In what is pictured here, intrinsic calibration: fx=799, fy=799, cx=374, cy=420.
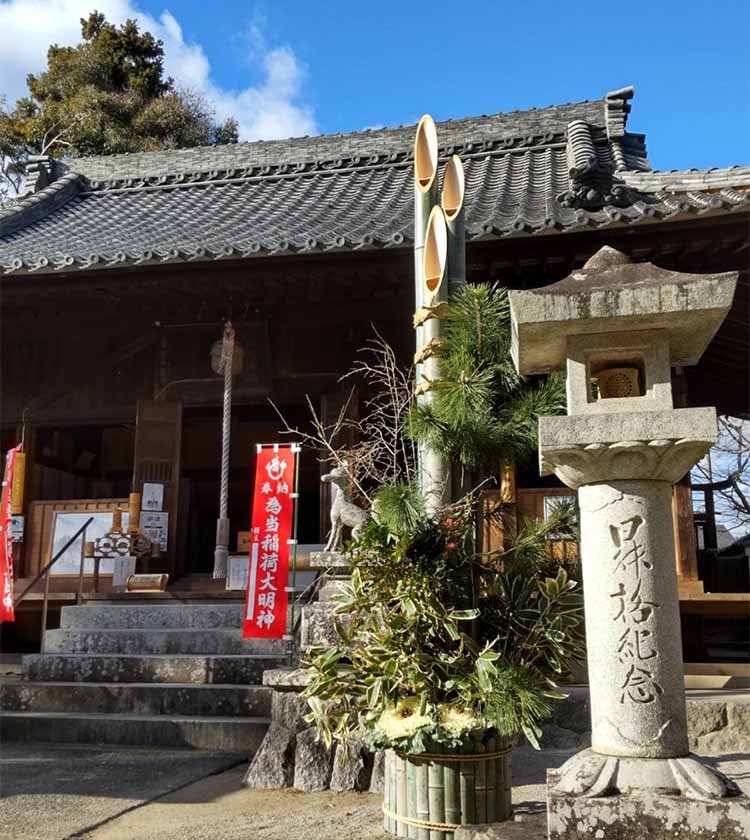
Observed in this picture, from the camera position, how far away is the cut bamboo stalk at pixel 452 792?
3791 millimetres

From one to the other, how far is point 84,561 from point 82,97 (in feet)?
71.3

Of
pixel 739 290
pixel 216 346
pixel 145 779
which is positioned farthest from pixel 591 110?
pixel 145 779

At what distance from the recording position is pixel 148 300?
9.20 metres

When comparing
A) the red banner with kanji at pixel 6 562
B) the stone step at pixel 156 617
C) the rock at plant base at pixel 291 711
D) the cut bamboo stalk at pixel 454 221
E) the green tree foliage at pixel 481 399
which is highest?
the cut bamboo stalk at pixel 454 221

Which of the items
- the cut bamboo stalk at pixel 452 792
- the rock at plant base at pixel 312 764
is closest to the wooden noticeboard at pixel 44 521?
the rock at plant base at pixel 312 764

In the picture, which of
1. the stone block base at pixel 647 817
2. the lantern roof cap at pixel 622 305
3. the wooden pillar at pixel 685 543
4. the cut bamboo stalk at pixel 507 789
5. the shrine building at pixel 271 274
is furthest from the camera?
the shrine building at pixel 271 274

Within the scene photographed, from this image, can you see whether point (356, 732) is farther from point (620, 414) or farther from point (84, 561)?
point (84, 561)

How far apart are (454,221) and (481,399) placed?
1290 mm

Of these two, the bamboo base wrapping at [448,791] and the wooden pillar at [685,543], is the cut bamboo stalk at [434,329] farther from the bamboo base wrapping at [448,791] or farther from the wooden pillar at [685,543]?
the wooden pillar at [685,543]

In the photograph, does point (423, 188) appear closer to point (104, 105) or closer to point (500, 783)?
point (500, 783)

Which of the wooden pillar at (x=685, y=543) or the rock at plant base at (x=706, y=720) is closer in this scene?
the rock at plant base at (x=706, y=720)

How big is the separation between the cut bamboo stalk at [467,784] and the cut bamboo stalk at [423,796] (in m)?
0.17

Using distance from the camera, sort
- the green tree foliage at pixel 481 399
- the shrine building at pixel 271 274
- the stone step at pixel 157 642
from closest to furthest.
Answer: the green tree foliage at pixel 481 399, the stone step at pixel 157 642, the shrine building at pixel 271 274

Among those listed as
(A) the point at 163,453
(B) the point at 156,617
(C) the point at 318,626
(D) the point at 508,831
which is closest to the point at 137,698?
(B) the point at 156,617
